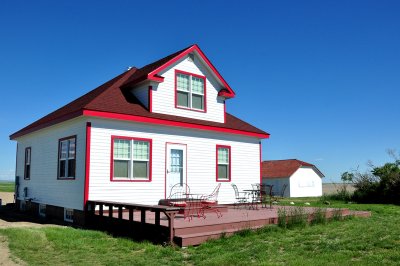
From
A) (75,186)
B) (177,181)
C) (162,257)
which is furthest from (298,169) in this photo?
(162,257)

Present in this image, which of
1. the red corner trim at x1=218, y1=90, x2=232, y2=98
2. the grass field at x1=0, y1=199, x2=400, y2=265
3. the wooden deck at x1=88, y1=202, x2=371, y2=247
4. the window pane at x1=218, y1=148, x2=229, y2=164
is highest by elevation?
the red corner trim at x1=218, y1=90, x2=232, y2=98

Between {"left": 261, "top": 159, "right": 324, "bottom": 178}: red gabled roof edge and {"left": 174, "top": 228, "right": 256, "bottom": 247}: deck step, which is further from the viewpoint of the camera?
{"left": 261, "top": 159, "right": 324, "bottom": 178}: red gabled roof edge

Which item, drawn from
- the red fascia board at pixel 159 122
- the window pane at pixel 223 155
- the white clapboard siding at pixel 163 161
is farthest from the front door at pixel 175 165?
the window pane at pixel 223 155

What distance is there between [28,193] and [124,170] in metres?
7.54

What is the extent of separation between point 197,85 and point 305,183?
112 ft

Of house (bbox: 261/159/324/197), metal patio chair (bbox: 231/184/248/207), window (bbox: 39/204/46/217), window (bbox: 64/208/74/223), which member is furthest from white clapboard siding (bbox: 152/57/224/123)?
house (bbox: 261/159/324/197)

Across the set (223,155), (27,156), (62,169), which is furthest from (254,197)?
(27,156)

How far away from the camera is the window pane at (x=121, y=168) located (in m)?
14.2

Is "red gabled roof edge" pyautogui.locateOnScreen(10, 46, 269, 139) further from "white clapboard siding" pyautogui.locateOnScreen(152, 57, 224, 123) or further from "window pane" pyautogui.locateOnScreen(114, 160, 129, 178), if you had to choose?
"window pane" pyautogui.locateOnScreen(114, 160, 129, 178)

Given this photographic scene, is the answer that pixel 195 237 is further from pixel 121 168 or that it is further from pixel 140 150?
pixel 140 150

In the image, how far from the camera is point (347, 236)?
970 centimetres

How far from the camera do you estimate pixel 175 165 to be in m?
16.0

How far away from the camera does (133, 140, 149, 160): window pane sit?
48.4 feet

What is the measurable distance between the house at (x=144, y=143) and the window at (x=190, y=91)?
4cm
